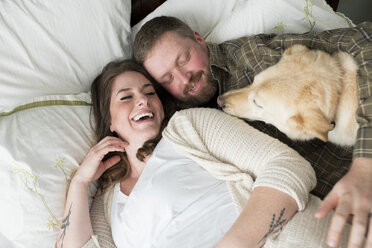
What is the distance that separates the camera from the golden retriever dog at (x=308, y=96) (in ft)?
4.10

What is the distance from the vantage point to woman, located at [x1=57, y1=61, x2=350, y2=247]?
108 cm

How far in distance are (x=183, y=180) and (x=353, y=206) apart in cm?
67

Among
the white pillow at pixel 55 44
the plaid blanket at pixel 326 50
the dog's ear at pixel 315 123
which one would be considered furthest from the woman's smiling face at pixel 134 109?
the dog's ear at pixel 315 123

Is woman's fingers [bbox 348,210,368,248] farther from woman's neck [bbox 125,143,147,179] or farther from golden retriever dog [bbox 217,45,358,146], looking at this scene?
woman's neck [bbox 125,143,147,179]

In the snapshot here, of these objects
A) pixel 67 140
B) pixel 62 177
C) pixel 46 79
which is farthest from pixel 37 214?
pixel 46 79

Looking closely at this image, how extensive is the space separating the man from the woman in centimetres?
13

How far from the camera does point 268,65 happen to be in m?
1.64

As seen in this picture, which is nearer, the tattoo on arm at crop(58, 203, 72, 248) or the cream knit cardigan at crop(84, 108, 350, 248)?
the cream knit cardigan at crop(84, 108, 350, 248)

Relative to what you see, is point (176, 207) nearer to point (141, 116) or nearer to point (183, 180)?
point (183, 180)

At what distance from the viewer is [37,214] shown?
58.2 inches

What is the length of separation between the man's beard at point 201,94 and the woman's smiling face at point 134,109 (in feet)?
0.75

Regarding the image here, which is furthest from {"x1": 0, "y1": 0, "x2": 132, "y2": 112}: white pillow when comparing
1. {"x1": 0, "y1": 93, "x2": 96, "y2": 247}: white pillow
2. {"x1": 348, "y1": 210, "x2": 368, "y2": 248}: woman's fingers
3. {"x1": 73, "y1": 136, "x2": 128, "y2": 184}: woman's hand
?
{"x1": 348, "y1": 210, "x2": 368, "y2": 248}: woman's fingers

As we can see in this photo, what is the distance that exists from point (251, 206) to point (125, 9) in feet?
5.18

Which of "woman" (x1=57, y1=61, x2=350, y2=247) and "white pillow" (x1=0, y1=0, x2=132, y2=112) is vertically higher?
"white pillow" (x1=0, y1=0, x2=132, y2=112)
